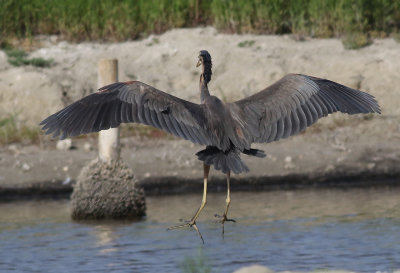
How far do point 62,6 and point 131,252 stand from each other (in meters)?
8.62

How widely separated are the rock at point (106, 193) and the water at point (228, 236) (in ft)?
0.63

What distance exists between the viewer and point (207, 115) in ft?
28.5

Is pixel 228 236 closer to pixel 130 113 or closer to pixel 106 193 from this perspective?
pixel 106 193

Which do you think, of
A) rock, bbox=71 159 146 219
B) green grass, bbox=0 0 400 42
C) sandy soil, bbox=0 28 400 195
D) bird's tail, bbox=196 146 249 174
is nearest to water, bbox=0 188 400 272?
rock, bbox=71 159 146 219

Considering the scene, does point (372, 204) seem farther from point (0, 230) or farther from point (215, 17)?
point (215, 17)

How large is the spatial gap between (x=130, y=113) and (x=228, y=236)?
12.9 feet

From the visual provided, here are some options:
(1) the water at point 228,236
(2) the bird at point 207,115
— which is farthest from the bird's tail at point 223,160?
(1) the water at point 228,236

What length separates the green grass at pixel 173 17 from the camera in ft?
63.4

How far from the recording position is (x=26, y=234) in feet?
42.1

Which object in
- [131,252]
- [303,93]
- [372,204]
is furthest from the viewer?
[372,204]

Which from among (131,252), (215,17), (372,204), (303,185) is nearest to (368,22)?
(215,17)

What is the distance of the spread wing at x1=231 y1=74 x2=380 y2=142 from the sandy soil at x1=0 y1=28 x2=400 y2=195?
21.7 feet

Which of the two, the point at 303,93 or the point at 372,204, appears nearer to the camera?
the point at 303,93

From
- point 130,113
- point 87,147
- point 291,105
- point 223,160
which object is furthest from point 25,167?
point 223,160
